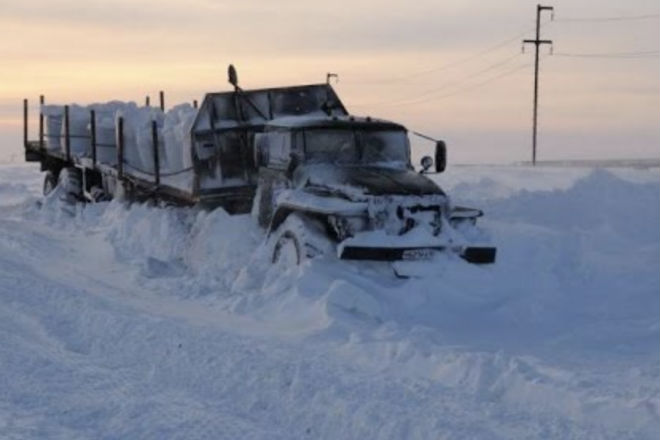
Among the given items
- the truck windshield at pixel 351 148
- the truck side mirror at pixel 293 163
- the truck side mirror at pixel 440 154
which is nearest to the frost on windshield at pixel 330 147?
the truck windshield at pixel 351 148

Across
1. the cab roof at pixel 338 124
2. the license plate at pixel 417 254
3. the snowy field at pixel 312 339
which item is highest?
the cab roof at pixel 338 124

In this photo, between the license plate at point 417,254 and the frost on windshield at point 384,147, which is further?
the frost on windshield at point 384,147

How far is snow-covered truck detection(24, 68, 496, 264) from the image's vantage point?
31.3 ft

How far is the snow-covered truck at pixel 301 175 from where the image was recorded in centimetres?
954

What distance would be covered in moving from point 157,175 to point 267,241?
441 cm

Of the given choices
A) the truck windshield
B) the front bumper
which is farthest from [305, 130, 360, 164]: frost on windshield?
the front bumper

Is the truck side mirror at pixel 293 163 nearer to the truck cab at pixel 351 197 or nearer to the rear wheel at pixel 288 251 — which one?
the truck cab at pixel 351 197

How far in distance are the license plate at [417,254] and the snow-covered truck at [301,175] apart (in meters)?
0.01

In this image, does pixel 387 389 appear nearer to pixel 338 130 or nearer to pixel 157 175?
pixel 338 130

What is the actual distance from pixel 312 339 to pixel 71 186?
12.7 metres

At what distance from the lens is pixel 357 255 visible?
30.3 feet

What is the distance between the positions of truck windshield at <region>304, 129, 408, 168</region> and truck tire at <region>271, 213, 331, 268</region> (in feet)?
3.66

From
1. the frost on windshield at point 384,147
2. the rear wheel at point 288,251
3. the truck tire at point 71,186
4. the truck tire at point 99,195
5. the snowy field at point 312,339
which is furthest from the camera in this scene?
the truck tire at point 71,186

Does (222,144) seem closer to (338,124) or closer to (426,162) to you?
(338,124)
